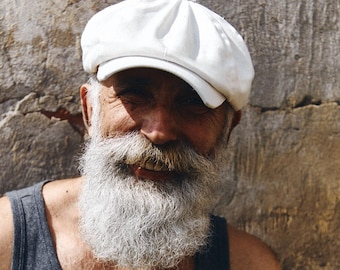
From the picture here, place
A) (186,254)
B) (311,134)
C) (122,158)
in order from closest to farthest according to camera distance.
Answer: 1. (122,158)
2. (186,254)
3. (311,134)

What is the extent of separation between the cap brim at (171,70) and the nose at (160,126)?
112mm

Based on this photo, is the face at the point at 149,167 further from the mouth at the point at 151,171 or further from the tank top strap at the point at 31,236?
the tank top strap at the point at 31,236

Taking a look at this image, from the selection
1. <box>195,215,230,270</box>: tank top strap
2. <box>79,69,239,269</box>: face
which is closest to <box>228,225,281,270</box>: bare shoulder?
<box>195,215,230,270</box>: tank top strap

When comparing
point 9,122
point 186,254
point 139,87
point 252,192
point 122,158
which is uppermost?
point 139,87

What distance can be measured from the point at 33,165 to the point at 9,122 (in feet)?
0.58

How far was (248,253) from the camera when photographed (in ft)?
8.53

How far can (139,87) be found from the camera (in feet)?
7.30

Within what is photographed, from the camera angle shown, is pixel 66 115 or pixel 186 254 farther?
pixel 66 115

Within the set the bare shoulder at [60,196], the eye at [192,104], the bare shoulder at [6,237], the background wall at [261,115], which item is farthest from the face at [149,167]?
the background wall at [261,115]

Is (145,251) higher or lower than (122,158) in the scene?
lower

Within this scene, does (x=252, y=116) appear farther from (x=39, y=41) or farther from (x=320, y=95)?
(x=39, y=41)

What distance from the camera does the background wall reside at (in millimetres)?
2697

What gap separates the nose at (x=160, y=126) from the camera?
2150mm

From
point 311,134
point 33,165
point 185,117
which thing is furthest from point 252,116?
point 33,165
